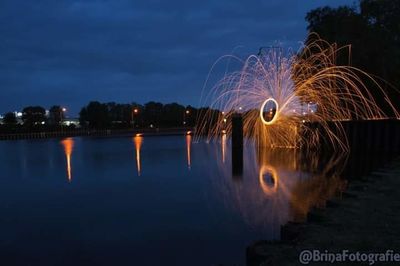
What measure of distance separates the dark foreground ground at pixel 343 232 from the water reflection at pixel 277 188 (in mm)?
1538

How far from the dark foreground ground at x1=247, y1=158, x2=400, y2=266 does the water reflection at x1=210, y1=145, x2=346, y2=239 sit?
60.5 inches

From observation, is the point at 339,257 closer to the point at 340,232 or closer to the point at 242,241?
the point at 340,232

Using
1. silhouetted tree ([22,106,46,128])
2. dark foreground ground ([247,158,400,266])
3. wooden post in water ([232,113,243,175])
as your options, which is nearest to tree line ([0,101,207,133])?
silhouetted tree ([22,106,46,128])

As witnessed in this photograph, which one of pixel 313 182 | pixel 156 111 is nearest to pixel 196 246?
pixel 313 182

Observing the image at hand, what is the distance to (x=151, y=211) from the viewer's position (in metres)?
13.1

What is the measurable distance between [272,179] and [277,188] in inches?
98.8

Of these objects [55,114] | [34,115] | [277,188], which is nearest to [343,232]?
[277,188]

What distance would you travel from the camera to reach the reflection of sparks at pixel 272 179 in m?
16.0

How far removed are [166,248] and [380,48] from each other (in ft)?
110

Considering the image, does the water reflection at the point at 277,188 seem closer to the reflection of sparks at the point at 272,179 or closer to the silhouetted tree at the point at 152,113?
the reflection of sparks at the point at 272,179

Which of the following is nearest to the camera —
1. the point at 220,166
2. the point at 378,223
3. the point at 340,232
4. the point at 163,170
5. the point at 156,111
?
the point at 340,232

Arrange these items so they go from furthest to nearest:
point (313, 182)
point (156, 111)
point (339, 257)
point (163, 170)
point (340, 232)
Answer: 1. point (156, 111)
2. point (163, 170)
3. point (313, 182)
4. point (340, 232)
5. point (339, 257)

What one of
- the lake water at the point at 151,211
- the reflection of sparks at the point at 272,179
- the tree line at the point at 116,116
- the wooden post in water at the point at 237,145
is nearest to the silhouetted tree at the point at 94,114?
the tree line at the point at 116,116

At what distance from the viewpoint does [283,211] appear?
12.4m
